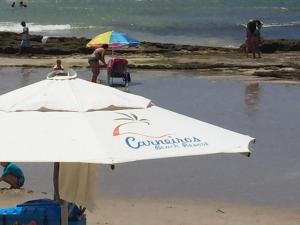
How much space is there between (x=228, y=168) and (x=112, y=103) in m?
5.86

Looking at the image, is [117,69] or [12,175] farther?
[117,69]

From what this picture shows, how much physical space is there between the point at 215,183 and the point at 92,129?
543 centimetres

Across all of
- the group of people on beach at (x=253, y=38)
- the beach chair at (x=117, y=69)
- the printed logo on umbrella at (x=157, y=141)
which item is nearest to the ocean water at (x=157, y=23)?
the group of people on beach at (x=253, y=38)

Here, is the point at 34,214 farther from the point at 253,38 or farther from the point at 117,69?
the point at 253,38

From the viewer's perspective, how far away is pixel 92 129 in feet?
21.2

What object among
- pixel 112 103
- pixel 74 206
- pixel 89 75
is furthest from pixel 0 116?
pixel 89 75

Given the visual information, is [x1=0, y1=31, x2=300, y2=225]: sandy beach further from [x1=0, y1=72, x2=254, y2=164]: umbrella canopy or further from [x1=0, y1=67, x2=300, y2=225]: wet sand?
[x1=0, y1=72, x2=254, y2=164]: umbrella canopy

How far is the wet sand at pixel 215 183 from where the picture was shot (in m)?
10.2

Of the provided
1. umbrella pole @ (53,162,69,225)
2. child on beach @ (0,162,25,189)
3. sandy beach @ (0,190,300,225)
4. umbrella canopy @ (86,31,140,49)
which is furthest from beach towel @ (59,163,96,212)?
umbrella canopy @ (86,31,140,49)

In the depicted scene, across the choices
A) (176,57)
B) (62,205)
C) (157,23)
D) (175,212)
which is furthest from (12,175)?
(157,23)

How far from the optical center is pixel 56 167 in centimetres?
759

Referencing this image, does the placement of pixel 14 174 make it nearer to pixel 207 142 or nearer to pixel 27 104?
pixel 27 104

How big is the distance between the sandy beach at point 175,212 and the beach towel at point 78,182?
90.3 inches

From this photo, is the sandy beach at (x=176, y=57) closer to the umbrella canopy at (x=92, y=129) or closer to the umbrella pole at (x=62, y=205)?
the umbrella pole at (x=62, y=205)
